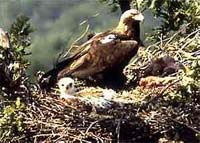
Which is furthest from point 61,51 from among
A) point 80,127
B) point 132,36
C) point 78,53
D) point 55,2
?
point 55,2

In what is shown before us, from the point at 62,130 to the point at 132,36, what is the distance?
1.83 meters

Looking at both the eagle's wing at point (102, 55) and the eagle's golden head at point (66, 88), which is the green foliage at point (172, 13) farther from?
the eagle's golden head at point (66, 88)

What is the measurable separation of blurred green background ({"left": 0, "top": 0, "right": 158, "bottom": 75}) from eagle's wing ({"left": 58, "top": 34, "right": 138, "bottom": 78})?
0.57 ft

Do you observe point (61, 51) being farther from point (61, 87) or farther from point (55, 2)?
point (55, 2)

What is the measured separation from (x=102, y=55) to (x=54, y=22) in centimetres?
443

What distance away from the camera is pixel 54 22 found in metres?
11.9

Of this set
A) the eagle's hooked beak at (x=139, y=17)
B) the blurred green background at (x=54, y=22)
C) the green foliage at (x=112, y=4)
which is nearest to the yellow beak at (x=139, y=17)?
the eagle's hooked beak at (x=139, y=17)

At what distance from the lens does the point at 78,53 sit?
25.0ft

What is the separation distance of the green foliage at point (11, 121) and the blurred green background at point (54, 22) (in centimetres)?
91

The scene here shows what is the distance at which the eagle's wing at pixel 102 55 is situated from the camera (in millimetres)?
7504

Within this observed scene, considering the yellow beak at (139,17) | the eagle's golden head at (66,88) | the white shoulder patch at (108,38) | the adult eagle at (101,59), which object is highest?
the yellow beak at (139,17)

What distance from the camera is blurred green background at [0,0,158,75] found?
7695mm

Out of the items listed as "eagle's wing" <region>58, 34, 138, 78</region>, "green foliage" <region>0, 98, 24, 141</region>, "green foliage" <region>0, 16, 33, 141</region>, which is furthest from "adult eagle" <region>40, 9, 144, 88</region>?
"green foliage" <region>0, 98, 24, 141</region>

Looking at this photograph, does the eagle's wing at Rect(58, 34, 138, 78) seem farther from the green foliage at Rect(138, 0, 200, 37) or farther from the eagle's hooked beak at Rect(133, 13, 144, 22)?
the green foliage at Rect(138, 0, 200, 37)
